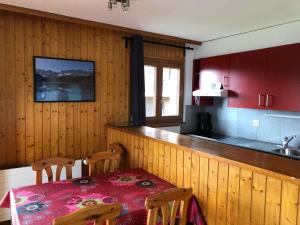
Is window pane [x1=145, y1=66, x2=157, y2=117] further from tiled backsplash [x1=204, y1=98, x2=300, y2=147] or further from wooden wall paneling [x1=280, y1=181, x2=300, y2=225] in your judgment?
wooden wall paneling [x1=280, y1=181, x2=300, y2=225]

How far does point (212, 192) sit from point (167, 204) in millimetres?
447

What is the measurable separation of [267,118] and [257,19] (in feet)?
4.50

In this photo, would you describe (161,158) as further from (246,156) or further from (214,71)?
(214,71)

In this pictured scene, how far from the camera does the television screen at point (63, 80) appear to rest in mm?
2871

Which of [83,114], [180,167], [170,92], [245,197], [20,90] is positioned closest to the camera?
[245,197]

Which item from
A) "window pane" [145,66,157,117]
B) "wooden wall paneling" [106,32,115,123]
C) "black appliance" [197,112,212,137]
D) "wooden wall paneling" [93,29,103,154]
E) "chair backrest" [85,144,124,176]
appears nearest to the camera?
"chair backrest" [85,144,124,176]

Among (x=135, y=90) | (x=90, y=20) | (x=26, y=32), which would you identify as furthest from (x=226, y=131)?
(x=26, y=32)

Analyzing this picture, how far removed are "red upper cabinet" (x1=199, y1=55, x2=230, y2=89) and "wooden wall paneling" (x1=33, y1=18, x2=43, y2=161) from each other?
2.42 m

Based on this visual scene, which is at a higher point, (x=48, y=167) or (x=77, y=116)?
(x=77, y=116)

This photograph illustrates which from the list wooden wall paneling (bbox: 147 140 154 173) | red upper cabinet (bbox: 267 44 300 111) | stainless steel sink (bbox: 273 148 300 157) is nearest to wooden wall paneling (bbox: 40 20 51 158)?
wooden wall paneling (bbox: 147 140 154 173)

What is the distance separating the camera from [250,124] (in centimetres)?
370

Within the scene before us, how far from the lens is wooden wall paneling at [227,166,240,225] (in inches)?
64.6

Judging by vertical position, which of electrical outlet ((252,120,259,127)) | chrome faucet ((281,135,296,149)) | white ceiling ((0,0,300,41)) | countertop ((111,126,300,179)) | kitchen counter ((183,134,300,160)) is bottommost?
kitchen counter ((183,134,300,160))

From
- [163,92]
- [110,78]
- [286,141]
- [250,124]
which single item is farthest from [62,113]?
[286,141]
